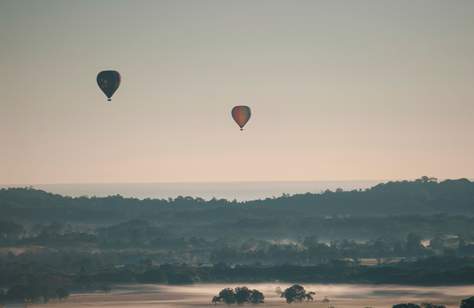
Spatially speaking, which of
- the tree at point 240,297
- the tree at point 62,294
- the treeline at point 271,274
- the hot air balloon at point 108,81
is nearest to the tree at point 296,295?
the tree at point 240,297

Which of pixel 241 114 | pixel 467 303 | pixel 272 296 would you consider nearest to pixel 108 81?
pixel 241 114

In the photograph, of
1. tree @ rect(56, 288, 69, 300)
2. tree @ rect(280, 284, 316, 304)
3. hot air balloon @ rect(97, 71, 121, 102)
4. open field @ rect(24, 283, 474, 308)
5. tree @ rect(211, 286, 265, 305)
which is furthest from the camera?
hot air balloon @ rect(97, 71, 121, 102)

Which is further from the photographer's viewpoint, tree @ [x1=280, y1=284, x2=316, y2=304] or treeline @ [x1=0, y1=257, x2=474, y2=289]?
treeline @ [x1=0, y1=257, x2=474, y2=289]

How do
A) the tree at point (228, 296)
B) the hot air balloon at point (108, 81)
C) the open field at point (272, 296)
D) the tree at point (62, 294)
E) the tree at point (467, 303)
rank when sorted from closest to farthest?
the tree at point (467, 303), the open field at point (272, 296), the tree at point (228, 296), the tree at point (62, 294), the hot air balloon at point (108, 81)

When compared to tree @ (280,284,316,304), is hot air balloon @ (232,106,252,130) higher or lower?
higher

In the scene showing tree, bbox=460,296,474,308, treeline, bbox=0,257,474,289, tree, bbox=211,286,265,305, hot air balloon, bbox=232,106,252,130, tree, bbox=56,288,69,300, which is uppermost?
hot air balloon, bbox=232,106,252,130

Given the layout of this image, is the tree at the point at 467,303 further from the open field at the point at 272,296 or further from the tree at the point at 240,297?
the tree at the point at 240,297

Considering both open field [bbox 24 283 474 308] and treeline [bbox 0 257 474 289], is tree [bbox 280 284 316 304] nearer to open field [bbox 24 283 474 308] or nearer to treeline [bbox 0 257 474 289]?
open field [bbox 24 283 474 308]

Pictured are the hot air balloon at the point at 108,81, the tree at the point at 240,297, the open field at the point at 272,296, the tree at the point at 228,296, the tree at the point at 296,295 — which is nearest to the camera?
the open field at the point at 272,296

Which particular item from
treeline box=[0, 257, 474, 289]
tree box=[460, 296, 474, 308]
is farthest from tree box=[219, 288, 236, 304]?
treeline box=[0, 257, 474, 289]
